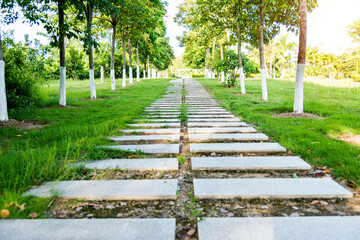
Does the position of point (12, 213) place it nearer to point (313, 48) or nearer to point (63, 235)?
point (63, 235)

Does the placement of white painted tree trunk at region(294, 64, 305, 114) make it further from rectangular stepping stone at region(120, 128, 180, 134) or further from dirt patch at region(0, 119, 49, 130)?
dirt patch at region(0, 119, 49, 130)

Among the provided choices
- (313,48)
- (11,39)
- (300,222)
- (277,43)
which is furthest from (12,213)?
(313,48)

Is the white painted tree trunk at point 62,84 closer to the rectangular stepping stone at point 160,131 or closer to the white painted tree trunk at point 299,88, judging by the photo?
the rectangular stepping stone at point 160,131

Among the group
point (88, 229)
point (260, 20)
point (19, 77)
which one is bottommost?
point (88, 229)

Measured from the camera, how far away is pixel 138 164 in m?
2.64

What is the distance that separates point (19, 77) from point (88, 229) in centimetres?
655

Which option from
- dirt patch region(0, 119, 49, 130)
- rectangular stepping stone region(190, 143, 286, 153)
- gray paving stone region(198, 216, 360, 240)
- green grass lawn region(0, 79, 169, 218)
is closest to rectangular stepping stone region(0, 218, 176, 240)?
green grass lawn region(0, 79, 169, 218)

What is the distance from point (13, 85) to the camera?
21.0 feet

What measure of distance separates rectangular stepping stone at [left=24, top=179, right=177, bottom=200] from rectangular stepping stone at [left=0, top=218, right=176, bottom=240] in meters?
0.34

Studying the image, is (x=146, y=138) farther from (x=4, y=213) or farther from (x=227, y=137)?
(x=4, y=213)

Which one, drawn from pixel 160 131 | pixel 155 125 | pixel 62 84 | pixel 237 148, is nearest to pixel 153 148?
pixel 160 131

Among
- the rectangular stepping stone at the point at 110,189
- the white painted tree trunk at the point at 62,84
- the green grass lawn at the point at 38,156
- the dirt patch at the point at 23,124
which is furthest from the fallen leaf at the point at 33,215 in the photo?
the white painted tree trunk at the point at 62,84

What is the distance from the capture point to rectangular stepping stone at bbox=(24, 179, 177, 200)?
6.33 ft

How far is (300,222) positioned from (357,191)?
925 millimetres
